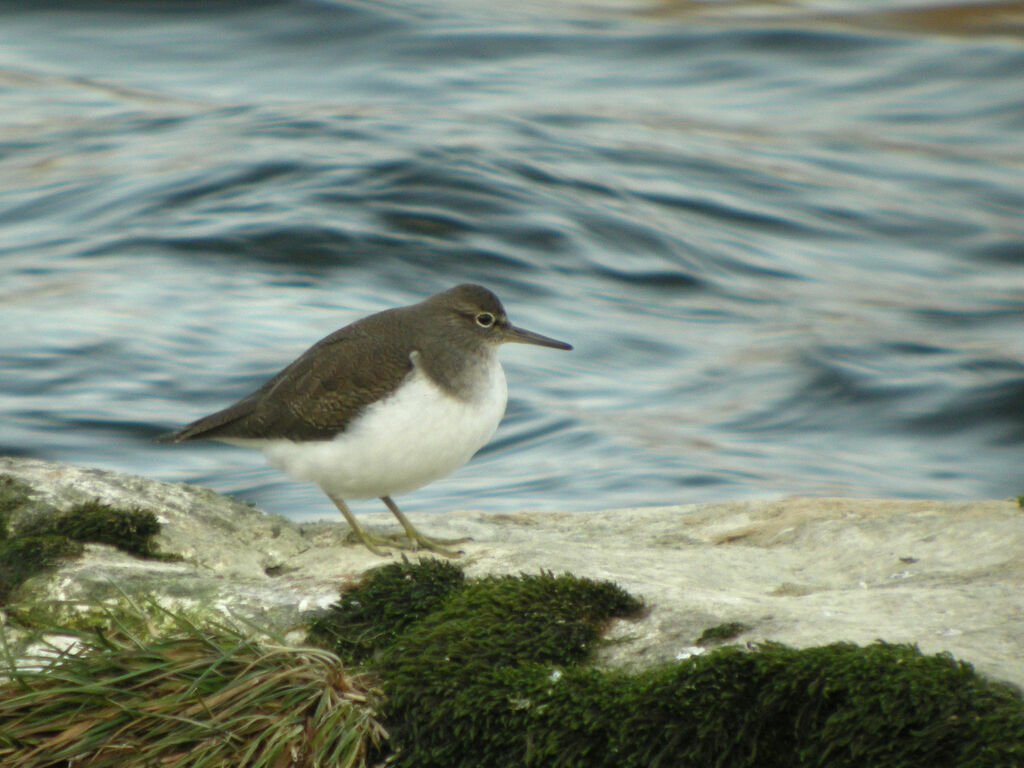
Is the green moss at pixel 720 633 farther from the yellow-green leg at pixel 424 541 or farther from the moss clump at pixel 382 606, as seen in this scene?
the yellow-green leg at pixel 424 541

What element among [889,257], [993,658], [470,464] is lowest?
[470,464]

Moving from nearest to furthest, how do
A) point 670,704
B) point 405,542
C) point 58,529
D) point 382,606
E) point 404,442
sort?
point 670,704, point 382,606, point 58,529, point 404,442, point 405,542

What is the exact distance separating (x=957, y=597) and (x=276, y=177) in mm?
12604

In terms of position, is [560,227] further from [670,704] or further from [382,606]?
[670,704]

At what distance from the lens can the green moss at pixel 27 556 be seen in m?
4.59

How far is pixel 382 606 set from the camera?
4.41m

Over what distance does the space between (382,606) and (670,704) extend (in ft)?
4.23

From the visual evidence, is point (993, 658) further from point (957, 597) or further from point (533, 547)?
point (533, 547)

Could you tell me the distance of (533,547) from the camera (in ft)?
16.3

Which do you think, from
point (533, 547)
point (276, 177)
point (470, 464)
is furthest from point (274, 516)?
point (276, 177)

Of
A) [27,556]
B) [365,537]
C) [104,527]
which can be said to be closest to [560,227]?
[365,537]

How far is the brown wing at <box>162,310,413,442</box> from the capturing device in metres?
5.41

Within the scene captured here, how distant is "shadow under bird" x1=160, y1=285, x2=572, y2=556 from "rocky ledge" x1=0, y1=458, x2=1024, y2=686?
0.33 meters

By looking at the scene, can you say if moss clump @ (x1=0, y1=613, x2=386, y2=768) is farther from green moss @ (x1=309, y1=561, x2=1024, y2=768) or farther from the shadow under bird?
the shadow under bird
